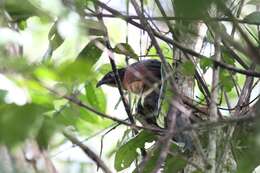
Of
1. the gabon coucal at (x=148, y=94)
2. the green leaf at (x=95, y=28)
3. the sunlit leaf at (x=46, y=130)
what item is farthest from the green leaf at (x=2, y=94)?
the gabon coucal at (x=148, y=94)

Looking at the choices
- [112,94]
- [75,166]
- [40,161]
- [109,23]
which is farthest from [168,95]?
[112,94]

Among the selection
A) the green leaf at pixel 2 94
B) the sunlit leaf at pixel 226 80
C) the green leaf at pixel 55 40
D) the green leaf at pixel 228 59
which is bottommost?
the sunlit leaf at pixel 226 80

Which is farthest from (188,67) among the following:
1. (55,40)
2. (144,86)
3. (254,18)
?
(144,86)

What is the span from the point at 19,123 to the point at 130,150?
1194 mm

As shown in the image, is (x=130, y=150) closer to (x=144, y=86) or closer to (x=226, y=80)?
(x=226, y=80)

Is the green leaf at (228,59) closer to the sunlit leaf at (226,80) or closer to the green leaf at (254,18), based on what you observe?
the sunlit leaf at (226,80)

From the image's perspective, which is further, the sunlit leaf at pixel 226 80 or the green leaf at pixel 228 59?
the green leaf at pixel 228 59

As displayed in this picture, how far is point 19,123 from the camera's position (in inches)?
27.6

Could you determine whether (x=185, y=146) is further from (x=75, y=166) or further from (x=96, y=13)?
(x=75, y=166)

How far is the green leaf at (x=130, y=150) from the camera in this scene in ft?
6.00

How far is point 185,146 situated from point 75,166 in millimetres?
814

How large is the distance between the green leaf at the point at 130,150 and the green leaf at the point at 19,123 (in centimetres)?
110

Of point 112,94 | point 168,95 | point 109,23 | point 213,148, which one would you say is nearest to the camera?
point 213,148

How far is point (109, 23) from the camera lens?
2568mm
